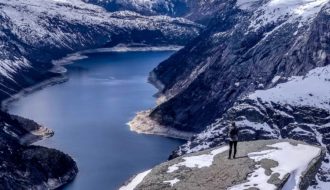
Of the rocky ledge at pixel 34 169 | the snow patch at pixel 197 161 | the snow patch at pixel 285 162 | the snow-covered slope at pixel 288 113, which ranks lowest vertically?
the rocky ledge at pixel 34 169

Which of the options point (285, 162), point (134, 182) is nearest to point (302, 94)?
point (134, 182)

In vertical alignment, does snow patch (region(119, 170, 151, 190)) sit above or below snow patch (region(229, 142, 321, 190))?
below

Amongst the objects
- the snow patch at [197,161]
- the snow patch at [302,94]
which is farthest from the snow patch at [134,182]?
the snow patch at [302,94]

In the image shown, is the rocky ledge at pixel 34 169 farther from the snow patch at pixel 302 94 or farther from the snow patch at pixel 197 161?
the snow patch at pixel 197 161

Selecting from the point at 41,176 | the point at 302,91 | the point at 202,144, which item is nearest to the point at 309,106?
the point at 302,91

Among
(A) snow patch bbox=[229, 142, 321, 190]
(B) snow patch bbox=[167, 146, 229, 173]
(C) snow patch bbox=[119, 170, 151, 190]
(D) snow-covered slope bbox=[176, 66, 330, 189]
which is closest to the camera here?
(A) snow patch bbox=[229, 142, 321, 190]

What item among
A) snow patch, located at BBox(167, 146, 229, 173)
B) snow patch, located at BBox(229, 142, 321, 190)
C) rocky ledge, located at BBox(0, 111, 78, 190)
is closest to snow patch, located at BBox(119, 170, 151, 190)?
snow patch, located at BBox(167, 146, 229, 173)

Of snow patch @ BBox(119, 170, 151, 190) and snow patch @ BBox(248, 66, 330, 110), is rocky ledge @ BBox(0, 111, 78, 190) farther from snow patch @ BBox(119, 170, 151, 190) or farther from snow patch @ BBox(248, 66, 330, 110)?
snow patch @ BBox(119, 170, 151, 190)

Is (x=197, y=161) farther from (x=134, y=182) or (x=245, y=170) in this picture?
(x=134, y=182)
